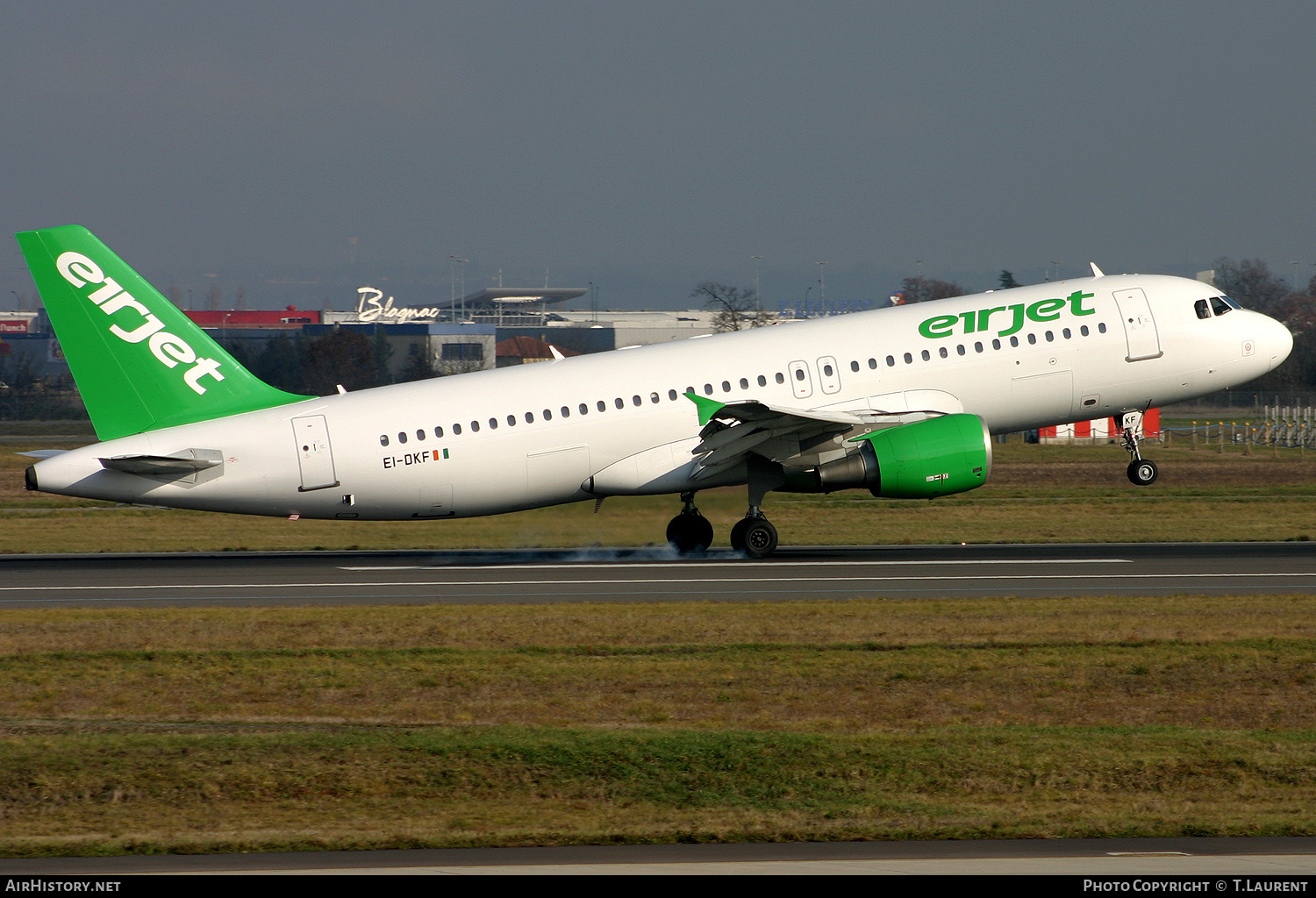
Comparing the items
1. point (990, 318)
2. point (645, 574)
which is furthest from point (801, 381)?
point (645, 574)

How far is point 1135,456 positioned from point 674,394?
10.8m

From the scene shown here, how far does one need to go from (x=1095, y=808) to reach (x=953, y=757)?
1803 mm

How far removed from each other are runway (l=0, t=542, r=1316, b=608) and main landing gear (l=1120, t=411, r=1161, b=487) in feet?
5.81

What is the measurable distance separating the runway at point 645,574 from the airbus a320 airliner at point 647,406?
1.63m

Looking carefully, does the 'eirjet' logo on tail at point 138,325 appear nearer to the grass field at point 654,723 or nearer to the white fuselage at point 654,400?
the white fuselage at point 654,400

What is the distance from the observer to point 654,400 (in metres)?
29.2

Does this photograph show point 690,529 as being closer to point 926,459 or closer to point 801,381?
point 801,381

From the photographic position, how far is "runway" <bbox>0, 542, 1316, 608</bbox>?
25203 mm

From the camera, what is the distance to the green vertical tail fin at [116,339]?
1075 inches

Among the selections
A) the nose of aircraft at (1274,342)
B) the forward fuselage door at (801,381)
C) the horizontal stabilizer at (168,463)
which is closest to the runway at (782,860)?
the horizontal stabilizer at (168,463)

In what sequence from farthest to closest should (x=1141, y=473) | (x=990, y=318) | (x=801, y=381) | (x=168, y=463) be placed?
(x=1141, y=473)
(x=990, y=318)
(x=801, y=381)
(x=168, y=463)

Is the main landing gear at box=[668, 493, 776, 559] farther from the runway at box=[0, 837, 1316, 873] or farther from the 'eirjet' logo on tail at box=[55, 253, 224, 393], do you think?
the runway at box=[0, 837, 1316, 873]

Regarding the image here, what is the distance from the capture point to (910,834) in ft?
35.0

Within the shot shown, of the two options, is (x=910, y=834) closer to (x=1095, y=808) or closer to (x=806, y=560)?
(x=1095, y=808)
